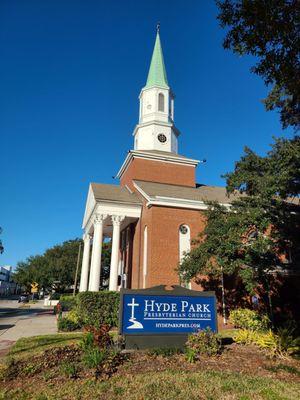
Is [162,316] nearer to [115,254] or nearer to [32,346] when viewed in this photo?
[32,346]

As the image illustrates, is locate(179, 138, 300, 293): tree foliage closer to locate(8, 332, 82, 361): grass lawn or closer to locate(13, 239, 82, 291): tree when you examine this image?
locate(8, 332, 82, 361): grass lawn

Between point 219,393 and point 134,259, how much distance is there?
18194mm

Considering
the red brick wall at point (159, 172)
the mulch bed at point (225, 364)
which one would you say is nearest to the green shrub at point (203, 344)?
the mulch bed at point (225, 364)

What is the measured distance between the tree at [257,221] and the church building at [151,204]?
151 inches

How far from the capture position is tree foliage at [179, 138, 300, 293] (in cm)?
1392

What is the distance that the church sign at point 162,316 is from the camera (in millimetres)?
9562

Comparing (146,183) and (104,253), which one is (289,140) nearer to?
(146,183)

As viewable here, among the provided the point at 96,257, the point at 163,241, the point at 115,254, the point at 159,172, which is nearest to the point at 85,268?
the point at 96,257

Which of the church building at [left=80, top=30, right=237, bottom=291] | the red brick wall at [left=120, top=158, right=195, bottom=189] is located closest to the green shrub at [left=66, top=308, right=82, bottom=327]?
the church building at [left=80, top=30, right=237, bottom=291]

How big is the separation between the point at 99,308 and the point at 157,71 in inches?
989

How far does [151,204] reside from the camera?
70.9 feet

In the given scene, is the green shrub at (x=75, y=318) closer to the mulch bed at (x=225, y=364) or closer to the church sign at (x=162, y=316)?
the church sign at (x=162, y=316)

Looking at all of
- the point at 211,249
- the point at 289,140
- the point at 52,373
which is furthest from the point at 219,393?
the point at 289,140

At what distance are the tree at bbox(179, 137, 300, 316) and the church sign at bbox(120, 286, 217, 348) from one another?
3.38 metres
